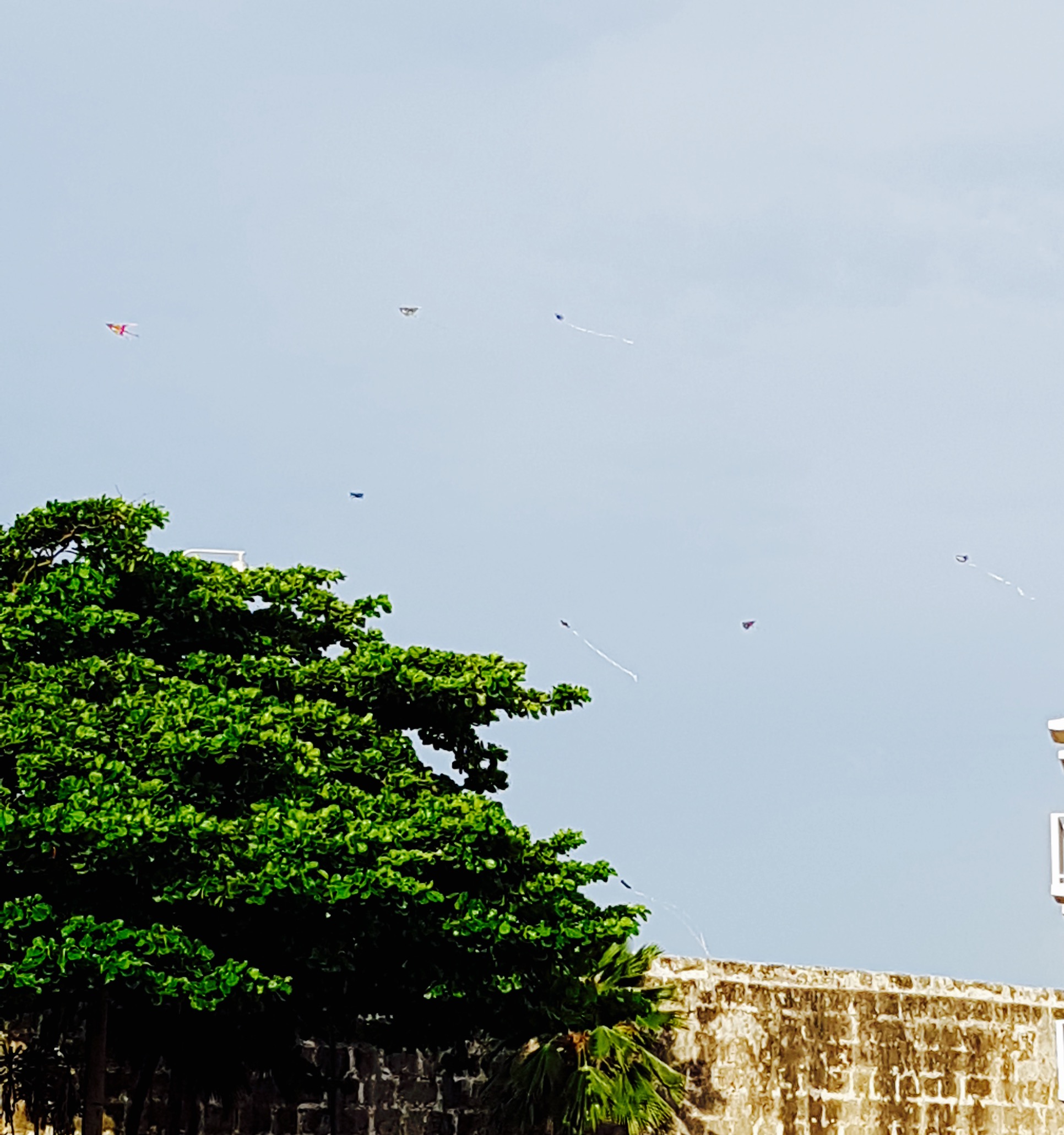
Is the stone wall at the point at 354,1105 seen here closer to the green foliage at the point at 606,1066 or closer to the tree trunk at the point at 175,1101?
the tree trunk at the point at 175,1101

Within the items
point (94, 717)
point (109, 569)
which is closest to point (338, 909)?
point (94, 717)

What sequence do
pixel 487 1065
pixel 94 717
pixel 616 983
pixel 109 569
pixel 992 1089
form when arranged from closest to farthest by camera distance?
pixel 94 717
pixel 109 569
pixel 616 983
pixel 487 1065
pixel 992 1089

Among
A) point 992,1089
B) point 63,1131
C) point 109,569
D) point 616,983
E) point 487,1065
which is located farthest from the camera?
point 992,1089

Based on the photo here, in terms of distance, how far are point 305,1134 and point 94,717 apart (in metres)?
5.73

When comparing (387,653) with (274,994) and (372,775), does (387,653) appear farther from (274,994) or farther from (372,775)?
(274,994)

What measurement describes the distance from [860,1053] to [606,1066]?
13.6ft

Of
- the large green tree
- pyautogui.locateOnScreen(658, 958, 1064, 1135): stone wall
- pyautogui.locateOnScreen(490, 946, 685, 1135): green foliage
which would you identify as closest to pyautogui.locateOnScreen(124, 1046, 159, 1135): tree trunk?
the large green tree

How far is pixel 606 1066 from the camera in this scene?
16.8 meters

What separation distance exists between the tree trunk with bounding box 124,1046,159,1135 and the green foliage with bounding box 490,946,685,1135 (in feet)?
10.0

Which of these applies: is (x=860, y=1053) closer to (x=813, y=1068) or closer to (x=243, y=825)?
(x=813, y=1068)

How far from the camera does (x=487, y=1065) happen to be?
18.2 metres

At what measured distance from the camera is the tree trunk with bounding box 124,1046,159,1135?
1579 centimetres

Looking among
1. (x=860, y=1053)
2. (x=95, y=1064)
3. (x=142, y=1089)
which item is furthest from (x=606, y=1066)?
(x=95, y=1064)

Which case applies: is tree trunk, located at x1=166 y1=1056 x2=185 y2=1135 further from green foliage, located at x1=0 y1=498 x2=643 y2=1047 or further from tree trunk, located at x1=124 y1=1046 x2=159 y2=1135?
green foliage, located at x1=0 y1=498 x2=643 y2=1047
